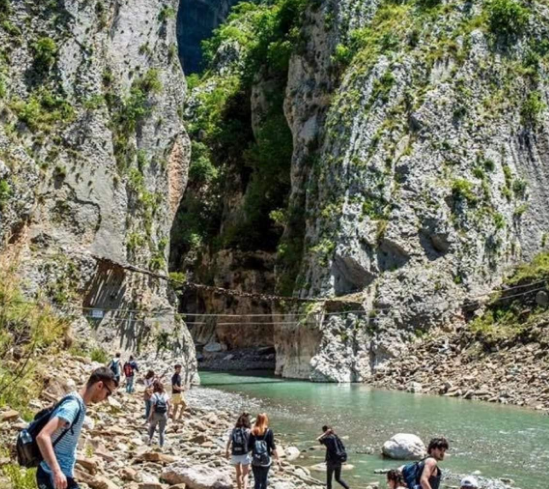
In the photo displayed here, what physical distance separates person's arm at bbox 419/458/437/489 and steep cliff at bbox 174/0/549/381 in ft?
104

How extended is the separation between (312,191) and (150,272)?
53.7 feet

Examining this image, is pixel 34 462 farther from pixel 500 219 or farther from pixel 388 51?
pixel 388 51

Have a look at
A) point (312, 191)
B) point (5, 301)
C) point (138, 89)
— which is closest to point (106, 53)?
point (138, 89)

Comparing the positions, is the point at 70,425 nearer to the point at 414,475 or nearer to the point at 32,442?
the point at 32,442

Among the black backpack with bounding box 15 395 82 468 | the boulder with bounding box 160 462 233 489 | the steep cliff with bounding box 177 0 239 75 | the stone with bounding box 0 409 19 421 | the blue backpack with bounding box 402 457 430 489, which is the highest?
the steep cliff with bounding box 177 0 239 75

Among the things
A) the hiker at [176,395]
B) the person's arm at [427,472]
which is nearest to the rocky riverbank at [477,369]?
the hiker at [176,395]

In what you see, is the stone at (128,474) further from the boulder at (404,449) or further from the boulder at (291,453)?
the boulder at (404,449)

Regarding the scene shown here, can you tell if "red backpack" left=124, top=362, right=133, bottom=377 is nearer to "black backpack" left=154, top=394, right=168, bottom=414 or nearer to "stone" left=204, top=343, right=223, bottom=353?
"black backpack" left=154, top=394, right=168, bottom=414

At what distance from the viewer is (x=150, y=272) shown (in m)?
32.1

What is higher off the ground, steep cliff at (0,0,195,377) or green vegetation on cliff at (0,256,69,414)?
steep cliff at (0,0,195,377)

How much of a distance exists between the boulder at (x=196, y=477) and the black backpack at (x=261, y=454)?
0.59m

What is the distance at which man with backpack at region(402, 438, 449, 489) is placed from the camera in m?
8.05

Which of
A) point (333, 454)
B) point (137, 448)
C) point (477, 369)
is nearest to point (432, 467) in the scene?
point (333, 454)

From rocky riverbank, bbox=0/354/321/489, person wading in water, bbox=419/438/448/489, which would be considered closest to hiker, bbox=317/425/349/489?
rocky riverbank, bbox=0/354/321/489
